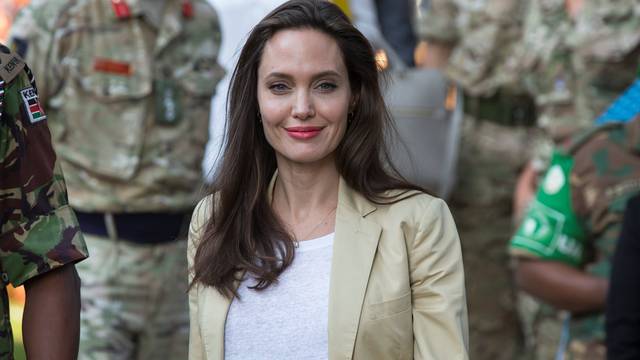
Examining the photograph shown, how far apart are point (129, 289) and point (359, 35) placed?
8.62 ft

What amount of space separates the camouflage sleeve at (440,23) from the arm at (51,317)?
5599 millimetres

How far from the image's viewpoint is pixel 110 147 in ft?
18.1

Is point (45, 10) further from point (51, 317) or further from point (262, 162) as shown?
point (51, 317)

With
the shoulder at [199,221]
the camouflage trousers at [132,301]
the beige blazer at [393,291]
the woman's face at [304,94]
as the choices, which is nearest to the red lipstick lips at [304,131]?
the woman's face at [304,94]

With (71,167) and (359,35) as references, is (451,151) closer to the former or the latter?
(71,167)

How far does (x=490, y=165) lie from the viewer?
7.77 metres

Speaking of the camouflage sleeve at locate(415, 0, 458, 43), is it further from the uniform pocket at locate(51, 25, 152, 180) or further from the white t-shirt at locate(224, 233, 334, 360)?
the white t-shirt at locate(224, 233, 334, 360)

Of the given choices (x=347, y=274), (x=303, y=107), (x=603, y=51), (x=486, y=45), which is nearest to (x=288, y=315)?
(x=347, y=274)

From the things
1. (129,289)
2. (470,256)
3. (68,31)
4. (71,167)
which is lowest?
(470,256)

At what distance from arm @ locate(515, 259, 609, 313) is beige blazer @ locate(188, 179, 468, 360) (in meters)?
1.39

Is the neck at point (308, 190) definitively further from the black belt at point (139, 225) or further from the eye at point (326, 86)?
the black belt at point (139, 225)

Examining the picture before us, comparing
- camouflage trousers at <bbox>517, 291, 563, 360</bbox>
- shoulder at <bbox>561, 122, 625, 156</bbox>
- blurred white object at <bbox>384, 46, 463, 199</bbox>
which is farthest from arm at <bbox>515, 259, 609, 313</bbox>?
blurred white object at <bbox>384, 46, 463, 199</bbox>

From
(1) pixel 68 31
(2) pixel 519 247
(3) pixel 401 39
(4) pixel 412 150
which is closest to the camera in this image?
(2) pixel 519 247

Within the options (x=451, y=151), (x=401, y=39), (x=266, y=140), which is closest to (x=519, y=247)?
(x=266, y=140)
